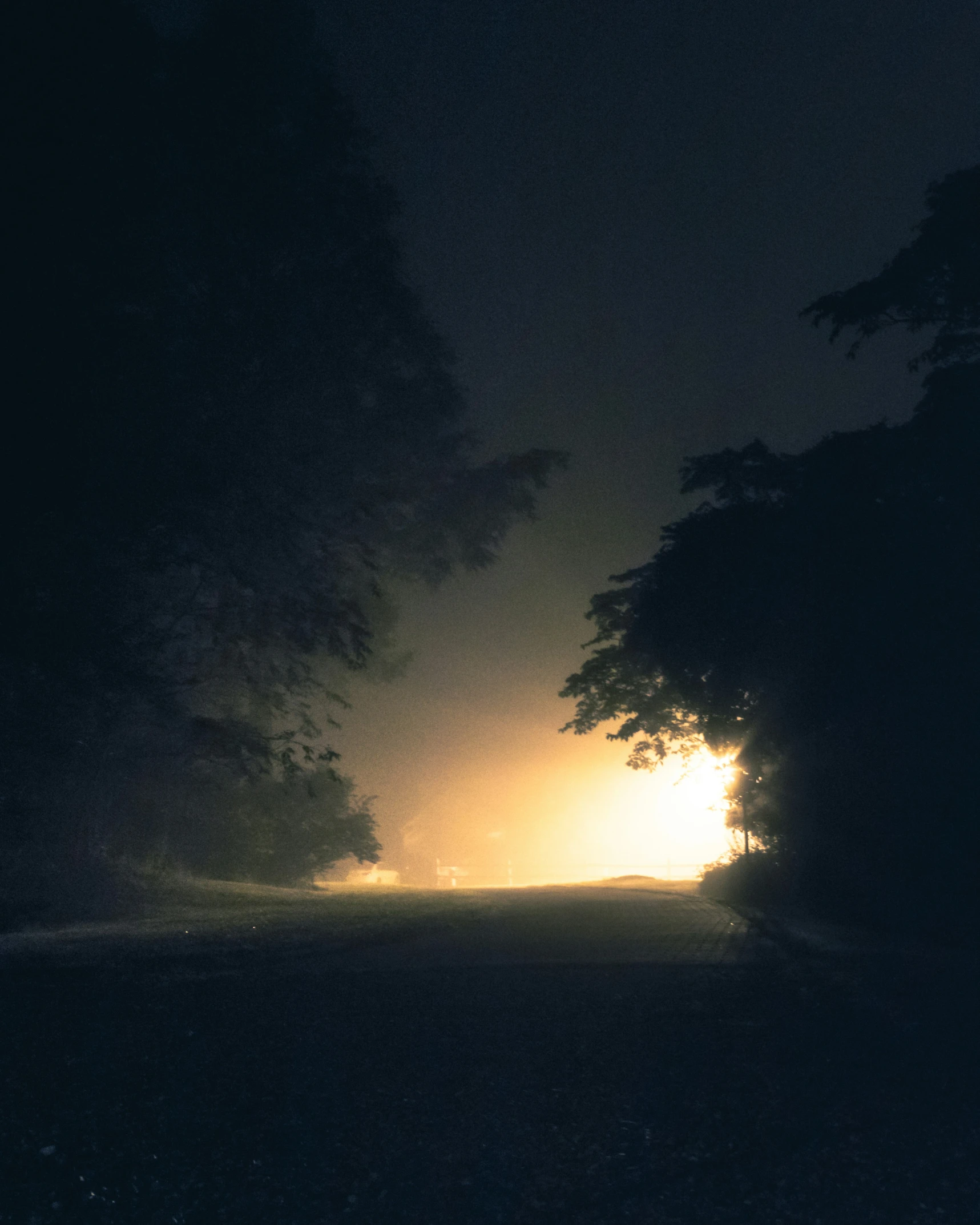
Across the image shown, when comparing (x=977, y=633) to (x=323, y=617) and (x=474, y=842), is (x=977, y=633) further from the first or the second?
(x=474, y=842)

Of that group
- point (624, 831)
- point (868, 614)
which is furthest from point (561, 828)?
point (868, 614)

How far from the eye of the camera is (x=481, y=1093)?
12.9 feet

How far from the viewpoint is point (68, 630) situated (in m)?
8.41

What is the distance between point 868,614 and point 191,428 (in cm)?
957

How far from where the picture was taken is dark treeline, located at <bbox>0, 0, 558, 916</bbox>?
8688 mm

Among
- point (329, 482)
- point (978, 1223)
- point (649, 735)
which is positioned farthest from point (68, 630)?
point (649, 735)

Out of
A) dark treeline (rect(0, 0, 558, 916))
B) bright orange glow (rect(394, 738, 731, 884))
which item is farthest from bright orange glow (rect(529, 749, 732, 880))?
dark treeline (rect(0, 0, 558, 916))

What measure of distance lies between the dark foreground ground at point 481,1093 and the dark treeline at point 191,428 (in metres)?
4.50

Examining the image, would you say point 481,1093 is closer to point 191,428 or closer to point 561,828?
point 191,428

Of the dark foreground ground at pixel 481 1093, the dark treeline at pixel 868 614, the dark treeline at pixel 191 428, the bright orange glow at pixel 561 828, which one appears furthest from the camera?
the bright orange glow at pixel 561 828

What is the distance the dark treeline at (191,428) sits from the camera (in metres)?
8.69

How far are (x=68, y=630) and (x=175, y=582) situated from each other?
407 cm

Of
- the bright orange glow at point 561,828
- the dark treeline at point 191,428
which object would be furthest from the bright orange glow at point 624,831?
the dark treeline at point 191,428

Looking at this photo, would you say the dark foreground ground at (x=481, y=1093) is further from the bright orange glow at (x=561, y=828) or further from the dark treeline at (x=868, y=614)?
the bright orange glow at (x=561, y=828)
